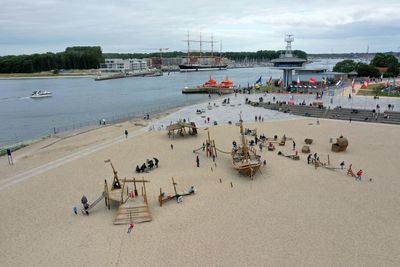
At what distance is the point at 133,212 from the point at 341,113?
35401 millimetres

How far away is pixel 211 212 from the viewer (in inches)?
773

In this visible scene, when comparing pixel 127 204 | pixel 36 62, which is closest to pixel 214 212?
pixel 127 204

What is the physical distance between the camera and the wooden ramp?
62.0ft

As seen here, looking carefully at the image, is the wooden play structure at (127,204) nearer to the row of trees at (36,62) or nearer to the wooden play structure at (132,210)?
the wooden play structure at (132,210)

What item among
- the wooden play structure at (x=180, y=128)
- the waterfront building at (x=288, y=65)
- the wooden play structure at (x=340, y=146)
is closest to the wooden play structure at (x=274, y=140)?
the wooden play structure at (x=340, y=146)

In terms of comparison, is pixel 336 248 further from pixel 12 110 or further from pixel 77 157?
pixel 12 110

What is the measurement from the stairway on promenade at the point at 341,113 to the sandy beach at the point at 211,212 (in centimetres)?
945

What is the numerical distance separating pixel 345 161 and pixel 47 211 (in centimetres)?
2279

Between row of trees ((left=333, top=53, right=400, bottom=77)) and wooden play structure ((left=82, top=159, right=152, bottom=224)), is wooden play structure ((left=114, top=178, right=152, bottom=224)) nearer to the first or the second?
wooden play structure ((left=82, top=159, right=152, bottom=224))

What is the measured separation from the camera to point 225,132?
1538 inches

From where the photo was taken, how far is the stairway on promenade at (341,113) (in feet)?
137

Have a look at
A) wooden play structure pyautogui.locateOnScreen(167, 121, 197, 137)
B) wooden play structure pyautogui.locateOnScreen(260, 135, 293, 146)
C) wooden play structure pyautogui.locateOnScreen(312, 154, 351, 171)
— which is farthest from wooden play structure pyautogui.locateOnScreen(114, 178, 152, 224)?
wooden play structure pyautogui.locateOnScreen(167, 121, 197, 137)

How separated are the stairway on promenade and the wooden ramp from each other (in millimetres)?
32860

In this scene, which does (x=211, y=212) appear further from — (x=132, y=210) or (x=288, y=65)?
(x=288, y=65)
